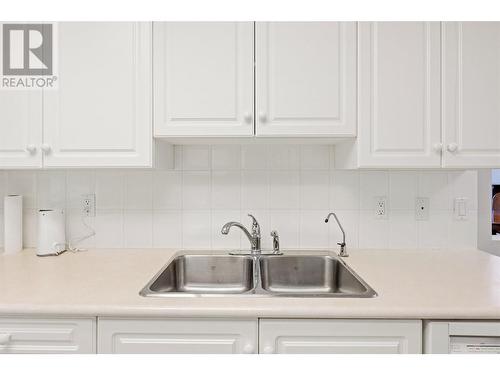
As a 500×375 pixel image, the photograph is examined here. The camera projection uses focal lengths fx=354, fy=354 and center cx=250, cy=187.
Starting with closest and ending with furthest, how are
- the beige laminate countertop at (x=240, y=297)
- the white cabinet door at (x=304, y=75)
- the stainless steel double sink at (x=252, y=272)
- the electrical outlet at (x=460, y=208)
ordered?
1. the beige laminate countertop at (x=240, y=297)
2. the white cabinet door at (x=304, y=75)
3. the stainless steel double sink at (x=252, y=272)
4. the electrical outlet at (x=460, y=208)

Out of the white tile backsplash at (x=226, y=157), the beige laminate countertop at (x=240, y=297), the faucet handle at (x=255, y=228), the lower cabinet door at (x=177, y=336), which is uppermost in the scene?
the white tile backsplash at (x=226, y=157)

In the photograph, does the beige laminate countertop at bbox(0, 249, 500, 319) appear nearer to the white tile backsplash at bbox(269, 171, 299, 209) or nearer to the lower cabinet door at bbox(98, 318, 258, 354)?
the lower cabinet door at bbox(98, 318, 258, 354)

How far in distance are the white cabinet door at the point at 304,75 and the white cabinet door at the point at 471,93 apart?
1.38ft

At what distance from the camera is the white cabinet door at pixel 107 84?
155 centimetres

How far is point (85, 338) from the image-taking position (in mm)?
1162

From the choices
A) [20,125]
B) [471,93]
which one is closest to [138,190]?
[20,125]

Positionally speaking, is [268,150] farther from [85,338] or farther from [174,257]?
→ [85,338]

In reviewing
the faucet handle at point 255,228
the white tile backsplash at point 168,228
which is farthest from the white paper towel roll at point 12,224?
the faucet handle at point 255,228

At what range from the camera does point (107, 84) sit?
1547 mm

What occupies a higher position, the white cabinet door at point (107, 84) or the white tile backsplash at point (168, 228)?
the white cabinet door at point (107, 84)

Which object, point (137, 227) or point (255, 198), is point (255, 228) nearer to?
point (255, 198)

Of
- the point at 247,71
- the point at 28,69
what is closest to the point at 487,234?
the point at 247,71

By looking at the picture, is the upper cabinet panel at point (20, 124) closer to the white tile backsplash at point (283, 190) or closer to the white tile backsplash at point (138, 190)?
the white tile backsplash at point (138, 190)

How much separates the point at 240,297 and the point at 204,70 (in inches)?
37.9
